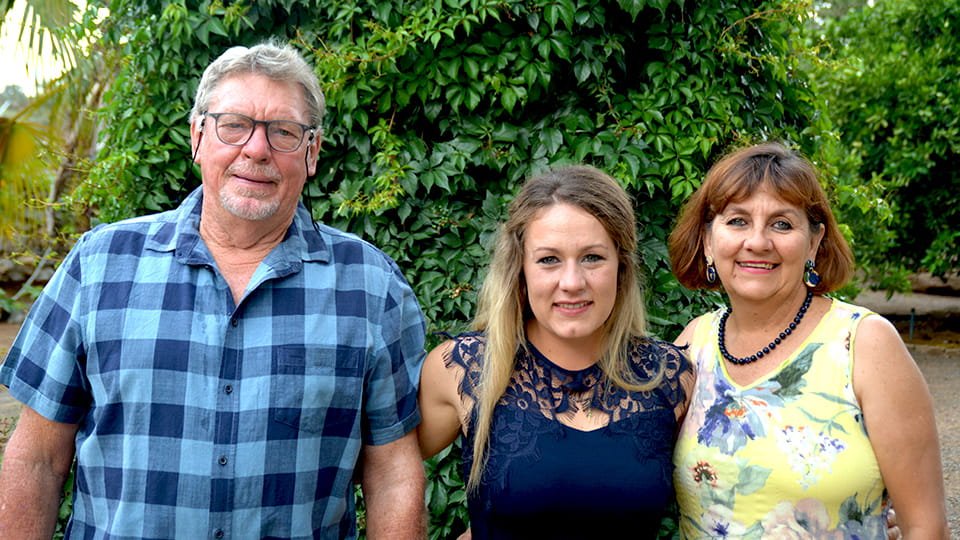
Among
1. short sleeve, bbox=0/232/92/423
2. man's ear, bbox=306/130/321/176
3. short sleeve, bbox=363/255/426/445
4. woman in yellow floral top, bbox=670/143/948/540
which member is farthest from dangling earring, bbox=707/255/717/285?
short sleeve, bbox=0/232/92/423

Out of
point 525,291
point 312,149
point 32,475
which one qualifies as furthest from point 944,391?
point 32,475

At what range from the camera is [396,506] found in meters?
2.70

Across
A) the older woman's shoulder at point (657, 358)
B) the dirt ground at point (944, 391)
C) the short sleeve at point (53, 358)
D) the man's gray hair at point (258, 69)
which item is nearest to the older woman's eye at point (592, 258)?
the older woman's shoulder at point (657, 358)

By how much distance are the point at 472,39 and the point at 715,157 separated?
95 cm

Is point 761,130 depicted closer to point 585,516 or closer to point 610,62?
point 610,62

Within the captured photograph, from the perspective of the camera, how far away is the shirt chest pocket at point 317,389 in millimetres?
2502

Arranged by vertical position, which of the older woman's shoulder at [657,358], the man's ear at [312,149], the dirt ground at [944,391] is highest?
the man's ear at [312,149]

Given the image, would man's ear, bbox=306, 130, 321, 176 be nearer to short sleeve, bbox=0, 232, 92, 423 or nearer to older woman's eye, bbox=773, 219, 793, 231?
short sleeve, bbox=0, 232, 92, 423

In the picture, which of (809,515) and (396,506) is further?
(396,506)

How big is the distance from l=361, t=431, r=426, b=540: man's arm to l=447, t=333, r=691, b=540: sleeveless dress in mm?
156

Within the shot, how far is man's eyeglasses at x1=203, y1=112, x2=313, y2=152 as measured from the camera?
2568 millimetres

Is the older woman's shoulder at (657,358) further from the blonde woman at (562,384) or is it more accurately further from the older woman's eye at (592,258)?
the older woman's eye at (592,258)

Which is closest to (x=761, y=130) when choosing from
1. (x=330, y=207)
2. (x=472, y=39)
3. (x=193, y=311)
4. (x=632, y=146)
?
(x=632, y=146)

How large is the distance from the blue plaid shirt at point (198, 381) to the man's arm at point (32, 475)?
0.05 m
